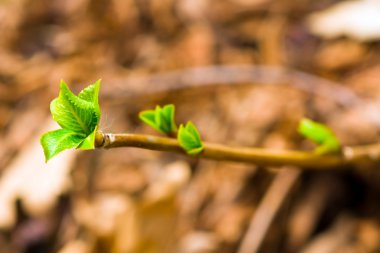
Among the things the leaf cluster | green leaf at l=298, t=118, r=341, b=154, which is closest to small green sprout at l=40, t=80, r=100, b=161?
the leaf cluster

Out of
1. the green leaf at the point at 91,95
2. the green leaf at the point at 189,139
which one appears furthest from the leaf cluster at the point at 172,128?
the green leaf at the point at 91,95

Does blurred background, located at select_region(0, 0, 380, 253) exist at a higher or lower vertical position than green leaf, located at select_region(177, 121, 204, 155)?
lower

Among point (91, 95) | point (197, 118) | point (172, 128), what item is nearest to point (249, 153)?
point (172, 128)

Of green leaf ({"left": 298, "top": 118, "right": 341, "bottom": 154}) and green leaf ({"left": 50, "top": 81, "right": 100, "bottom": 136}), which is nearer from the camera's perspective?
green leaf ({"left": 50, "top": 81, "right": 100, "bottom": 136})

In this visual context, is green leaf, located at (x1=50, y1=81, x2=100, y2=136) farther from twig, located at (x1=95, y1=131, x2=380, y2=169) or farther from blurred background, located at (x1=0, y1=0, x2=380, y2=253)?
blurred background, located at (x1=0, y1=0, x2=380, y2=253)

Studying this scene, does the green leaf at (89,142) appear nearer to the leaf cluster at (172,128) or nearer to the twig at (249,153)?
the twig at (249,153)

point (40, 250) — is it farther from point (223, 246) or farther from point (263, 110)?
point (263, 110)
